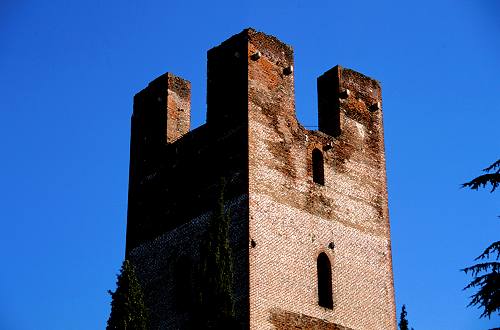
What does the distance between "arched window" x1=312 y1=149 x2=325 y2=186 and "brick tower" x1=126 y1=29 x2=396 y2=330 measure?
3 centimetres

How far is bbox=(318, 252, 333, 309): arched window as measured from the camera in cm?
2777

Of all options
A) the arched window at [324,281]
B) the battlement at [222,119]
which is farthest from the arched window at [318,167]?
the arched window at [324,281]

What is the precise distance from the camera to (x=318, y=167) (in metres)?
29.2

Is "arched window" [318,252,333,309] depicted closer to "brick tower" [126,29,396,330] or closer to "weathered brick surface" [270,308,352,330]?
"brick tower" [126,29,396,330]

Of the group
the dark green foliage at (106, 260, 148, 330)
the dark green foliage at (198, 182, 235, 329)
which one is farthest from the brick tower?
the dark green foliage at (106, 260, 148, 330)

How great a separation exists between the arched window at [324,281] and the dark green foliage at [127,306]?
178 inches

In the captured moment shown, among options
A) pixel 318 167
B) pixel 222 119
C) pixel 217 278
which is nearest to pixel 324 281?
pixel 318 167

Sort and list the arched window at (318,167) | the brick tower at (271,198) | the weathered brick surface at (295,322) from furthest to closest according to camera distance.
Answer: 1. the arched window at (318,167)
2. the brick tower at (271,198)
3. the weathered brick surface at (295,322)

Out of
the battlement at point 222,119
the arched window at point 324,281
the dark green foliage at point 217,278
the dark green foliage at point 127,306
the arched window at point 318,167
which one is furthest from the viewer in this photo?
the arched window at point 318,167

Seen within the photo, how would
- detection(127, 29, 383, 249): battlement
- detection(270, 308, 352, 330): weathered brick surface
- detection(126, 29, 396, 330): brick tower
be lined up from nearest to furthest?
detection(270, 308, 352, 330): weathered brick surface, detection(126, 29, 396, 330): brick tower, detection(127, 29, 383, 249): battlement

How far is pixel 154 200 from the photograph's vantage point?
1190 inches

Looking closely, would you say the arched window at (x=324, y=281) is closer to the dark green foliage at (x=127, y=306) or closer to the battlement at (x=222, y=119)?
the battlement at (x=222, y=119)

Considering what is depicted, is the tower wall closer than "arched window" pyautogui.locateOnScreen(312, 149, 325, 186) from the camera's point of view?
Yes

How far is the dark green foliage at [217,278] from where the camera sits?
80.1 ft
